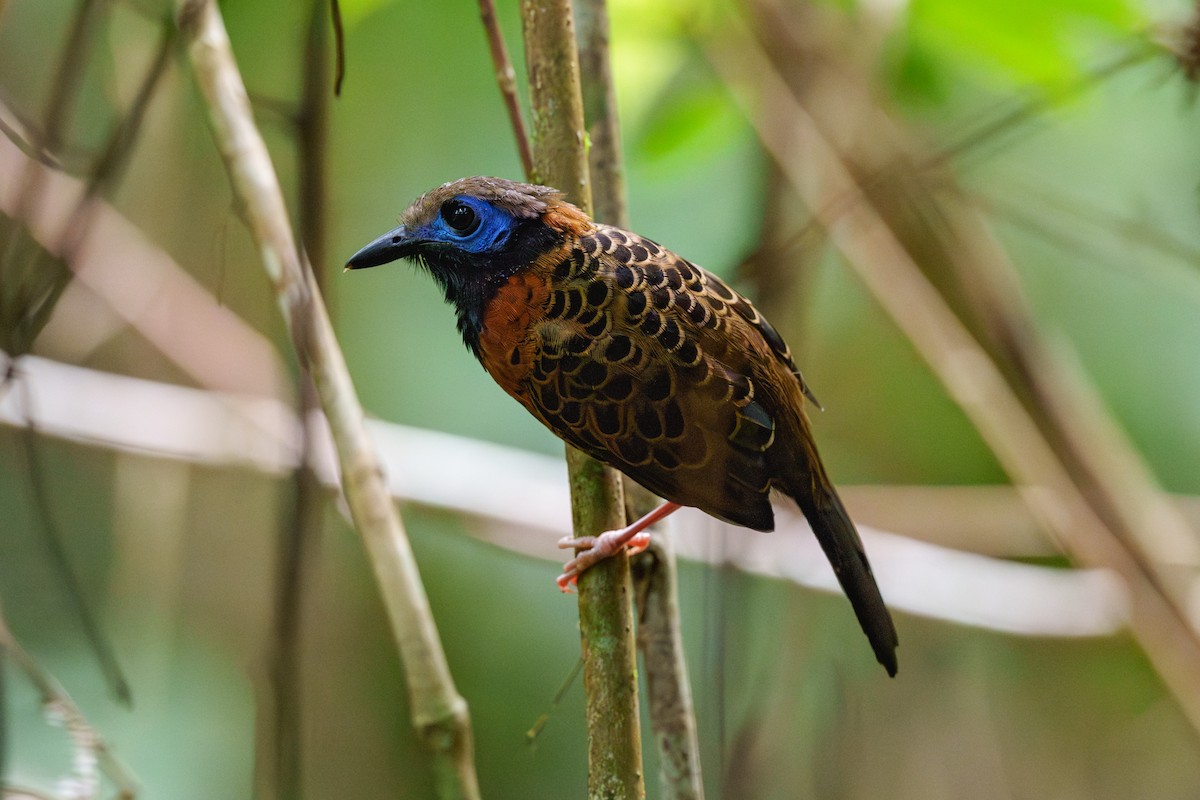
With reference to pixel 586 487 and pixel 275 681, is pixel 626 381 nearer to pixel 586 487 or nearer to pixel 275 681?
pixel 586 487

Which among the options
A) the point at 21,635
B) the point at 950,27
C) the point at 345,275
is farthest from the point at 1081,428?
the point at 21,635

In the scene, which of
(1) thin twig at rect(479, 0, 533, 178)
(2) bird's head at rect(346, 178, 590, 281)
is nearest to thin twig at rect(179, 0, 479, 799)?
(2) bird's head at rect(346, 178, 590, 281)

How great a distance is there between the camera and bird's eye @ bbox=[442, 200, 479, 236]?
2.04 m

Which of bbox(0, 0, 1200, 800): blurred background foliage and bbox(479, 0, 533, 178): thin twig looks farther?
bbox(0, 0, 1200, 800): blurred background foliage

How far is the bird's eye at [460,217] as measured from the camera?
6.70 ft

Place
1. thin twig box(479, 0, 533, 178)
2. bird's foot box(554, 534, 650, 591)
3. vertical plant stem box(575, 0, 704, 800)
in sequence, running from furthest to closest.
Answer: thin twig box(479, 0, 533, 178)
vertical plant stem box(575, 0, 704, 800)
bird's foot box(554, 534, 650, 591)

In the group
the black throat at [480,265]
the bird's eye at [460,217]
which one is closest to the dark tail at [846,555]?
the black throat at [480,265]

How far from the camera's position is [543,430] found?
3.90m

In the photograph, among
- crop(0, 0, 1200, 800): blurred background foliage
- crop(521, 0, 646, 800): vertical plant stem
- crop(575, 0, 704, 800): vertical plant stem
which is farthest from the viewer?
crop(0, 0, 1200, 800): blurred background foliage

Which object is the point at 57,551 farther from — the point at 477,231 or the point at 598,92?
the point at 598,92

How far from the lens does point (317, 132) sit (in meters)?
1.88

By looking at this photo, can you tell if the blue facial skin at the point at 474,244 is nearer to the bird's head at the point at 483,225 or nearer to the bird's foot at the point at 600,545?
the bird's head at the point at 483,225

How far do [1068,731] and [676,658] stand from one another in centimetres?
273

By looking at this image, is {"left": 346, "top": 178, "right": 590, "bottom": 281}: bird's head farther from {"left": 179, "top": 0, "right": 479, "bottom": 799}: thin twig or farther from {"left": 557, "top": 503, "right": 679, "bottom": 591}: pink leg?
{"left": 557, "top": 503, "right": 679, "bottom": 591}: pink leg
